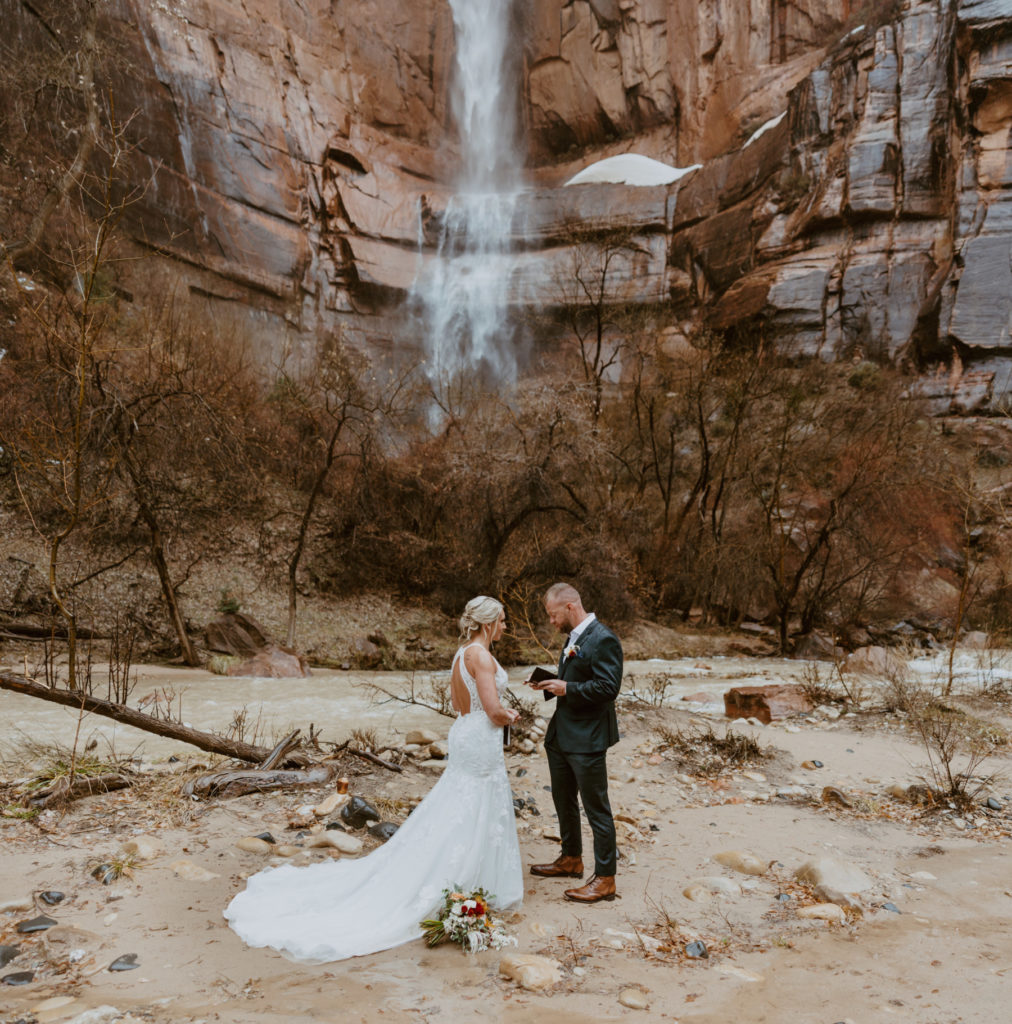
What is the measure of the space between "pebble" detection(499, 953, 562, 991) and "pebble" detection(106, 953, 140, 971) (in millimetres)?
1613

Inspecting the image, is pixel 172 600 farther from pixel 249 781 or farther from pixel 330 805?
pixel 330 805

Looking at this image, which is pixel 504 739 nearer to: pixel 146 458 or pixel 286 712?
pixel 286 712

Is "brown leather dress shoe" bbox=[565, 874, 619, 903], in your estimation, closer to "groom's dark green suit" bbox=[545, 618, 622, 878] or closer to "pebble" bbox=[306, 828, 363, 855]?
"groom's dark green suit" bbox=[545, 618, 622, 878]

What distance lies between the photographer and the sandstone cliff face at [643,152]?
1123 inches

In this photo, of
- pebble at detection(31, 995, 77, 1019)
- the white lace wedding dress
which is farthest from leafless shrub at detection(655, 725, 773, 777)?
pebble at detection(31, 995, 77, 1019)

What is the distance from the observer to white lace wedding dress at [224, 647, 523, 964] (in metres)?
3.48

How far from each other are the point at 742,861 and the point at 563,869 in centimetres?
126

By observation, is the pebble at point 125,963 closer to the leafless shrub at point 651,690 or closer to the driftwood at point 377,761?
the driftwood at point 377,761

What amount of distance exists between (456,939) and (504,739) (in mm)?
1111

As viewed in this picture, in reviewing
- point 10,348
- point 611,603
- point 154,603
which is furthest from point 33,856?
point 10,348

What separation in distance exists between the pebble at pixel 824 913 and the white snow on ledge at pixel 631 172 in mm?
39621

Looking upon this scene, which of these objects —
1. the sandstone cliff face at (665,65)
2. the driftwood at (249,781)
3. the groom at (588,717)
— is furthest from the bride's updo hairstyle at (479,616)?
the sandstone cliff face at (665,65)

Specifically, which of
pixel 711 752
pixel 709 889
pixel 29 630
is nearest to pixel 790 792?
pixel 711 752

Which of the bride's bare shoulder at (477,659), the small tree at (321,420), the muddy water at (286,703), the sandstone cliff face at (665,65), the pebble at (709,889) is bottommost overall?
the muddy water at (286,703)
